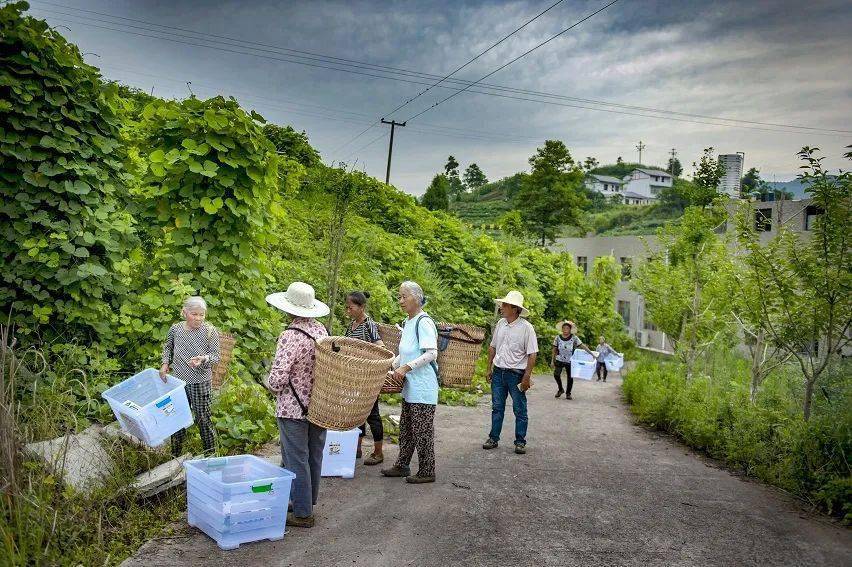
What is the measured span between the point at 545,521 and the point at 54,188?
5.75m

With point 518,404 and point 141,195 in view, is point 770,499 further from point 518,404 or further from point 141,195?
point 141,195

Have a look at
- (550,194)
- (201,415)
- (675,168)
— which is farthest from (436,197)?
(675,168)

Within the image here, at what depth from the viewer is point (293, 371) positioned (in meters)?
5.32

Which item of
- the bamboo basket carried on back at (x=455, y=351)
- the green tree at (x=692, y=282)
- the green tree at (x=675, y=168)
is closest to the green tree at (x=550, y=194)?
the green tree at (x=692, y=282)

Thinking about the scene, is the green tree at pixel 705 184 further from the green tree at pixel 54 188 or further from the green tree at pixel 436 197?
the green tree at pixel 436 197

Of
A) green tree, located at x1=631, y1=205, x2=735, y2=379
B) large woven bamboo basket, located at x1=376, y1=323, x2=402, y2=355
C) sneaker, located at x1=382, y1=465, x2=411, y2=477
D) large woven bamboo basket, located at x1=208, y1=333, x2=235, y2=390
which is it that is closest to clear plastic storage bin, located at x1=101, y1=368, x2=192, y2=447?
large woven bamboo basket, located at x1=208, y1=333, x2=235, y2=390

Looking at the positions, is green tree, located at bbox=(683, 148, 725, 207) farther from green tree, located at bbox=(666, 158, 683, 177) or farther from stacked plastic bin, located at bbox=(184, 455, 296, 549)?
green tree, located at bbox=(666, 158, 683, 177)

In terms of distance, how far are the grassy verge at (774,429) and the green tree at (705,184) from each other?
403cm

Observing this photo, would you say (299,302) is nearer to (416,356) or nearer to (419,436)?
(416,356)

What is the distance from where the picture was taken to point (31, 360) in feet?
20.3

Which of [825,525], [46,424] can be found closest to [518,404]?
[825,525]

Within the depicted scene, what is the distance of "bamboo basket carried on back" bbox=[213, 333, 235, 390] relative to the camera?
7.11m

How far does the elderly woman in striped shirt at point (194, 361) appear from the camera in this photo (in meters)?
6.32

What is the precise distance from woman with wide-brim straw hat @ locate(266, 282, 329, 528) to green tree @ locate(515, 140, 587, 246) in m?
50.7
